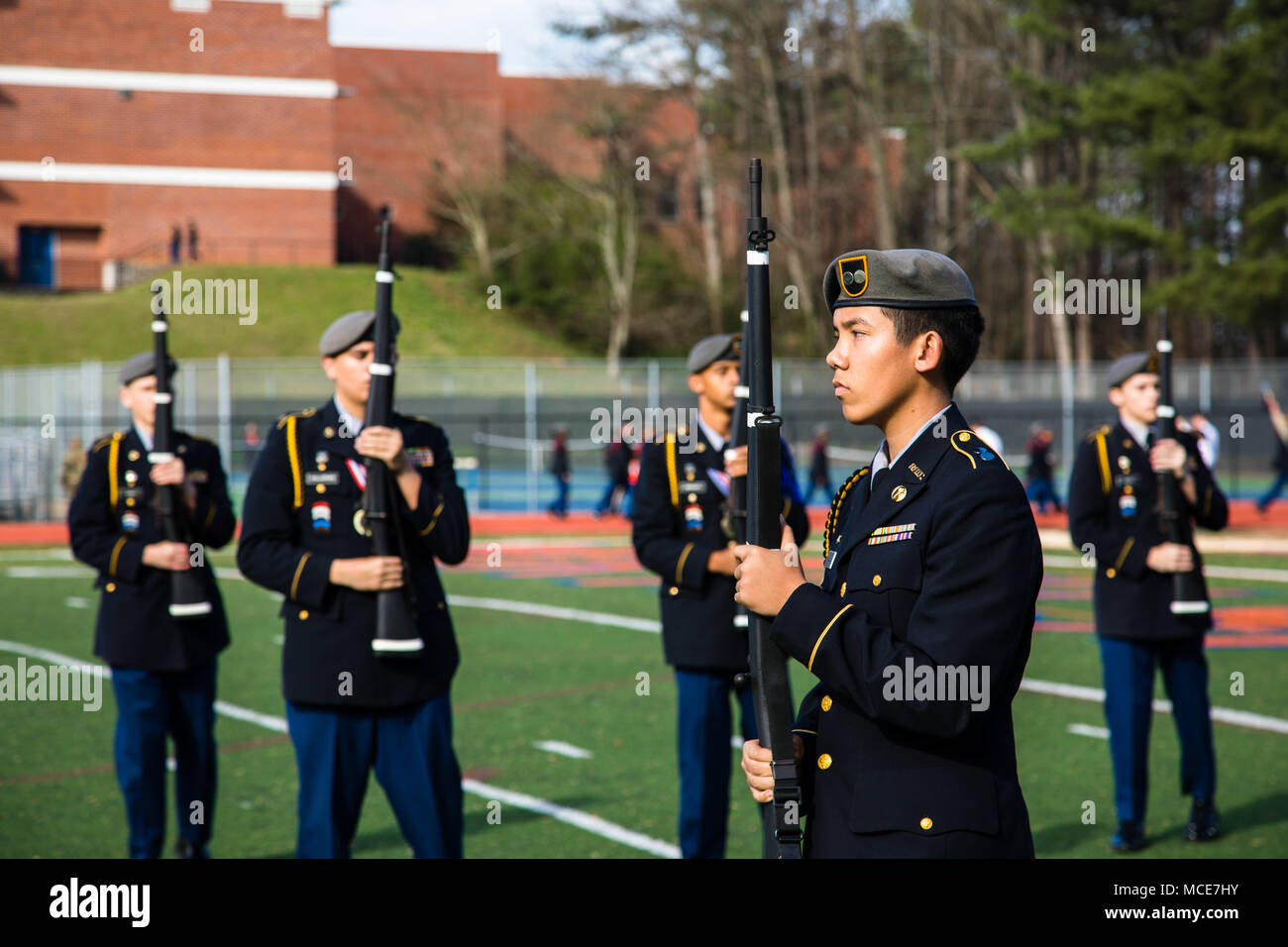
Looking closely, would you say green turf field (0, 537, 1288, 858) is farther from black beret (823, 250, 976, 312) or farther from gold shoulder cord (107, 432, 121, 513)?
black beret (823, 250, 976, 312)

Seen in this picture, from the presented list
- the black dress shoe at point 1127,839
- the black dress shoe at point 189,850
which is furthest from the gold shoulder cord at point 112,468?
the black dress shoe at point 1127,839

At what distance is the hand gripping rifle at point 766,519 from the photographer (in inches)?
110

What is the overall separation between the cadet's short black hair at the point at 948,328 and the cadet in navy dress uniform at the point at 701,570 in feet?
8.28

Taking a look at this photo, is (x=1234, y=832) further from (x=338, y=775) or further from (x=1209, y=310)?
(x=1209, y=310)

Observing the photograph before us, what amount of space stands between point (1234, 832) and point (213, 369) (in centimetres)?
2669

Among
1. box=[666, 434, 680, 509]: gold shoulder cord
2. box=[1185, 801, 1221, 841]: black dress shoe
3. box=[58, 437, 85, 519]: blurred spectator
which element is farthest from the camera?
box=[58, 437, 85, 519]: blurred spectator

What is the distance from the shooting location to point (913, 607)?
9.05 ft

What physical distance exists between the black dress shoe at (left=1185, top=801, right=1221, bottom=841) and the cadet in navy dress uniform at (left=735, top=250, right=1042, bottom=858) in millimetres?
4301

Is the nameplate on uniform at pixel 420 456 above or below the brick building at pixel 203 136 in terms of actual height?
below

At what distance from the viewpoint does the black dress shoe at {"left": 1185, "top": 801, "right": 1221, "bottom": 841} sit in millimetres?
6543

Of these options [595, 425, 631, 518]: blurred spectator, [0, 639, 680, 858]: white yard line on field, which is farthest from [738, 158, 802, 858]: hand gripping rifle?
[595, 425, 631, 518]: blurred spectator
